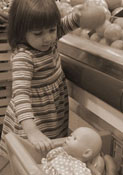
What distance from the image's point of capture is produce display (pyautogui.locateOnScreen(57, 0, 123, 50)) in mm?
1190

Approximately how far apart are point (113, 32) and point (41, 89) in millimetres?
352

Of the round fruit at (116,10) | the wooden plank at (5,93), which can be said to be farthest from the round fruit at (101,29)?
the wooden plank at (5,93)

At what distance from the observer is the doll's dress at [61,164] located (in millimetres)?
919

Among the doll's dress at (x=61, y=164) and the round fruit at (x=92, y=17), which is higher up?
the round fruit at (x=92, y=17)

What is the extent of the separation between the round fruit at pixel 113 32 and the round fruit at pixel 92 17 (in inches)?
1.9

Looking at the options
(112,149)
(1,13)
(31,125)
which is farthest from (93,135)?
(1,13)

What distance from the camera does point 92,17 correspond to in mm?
1211

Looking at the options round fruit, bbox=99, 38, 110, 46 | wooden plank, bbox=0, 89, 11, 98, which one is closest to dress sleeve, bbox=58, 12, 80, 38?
round fruit, bbox=99, 38, 110, 46

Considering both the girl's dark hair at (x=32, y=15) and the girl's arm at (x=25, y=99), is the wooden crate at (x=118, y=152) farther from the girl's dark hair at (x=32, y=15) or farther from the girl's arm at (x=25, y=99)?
the girl's dark hair at (x=32, y=15)

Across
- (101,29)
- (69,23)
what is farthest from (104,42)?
(69,23)

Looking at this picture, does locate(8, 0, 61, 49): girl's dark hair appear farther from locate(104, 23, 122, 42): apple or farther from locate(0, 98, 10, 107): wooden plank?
locate(0, 98, 10, 107): wooden plank

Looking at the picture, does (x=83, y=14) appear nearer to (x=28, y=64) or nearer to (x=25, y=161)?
(x=28, y=64)

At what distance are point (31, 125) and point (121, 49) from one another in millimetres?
432

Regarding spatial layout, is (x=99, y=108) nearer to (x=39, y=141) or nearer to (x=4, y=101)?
(x=39, y=141)
